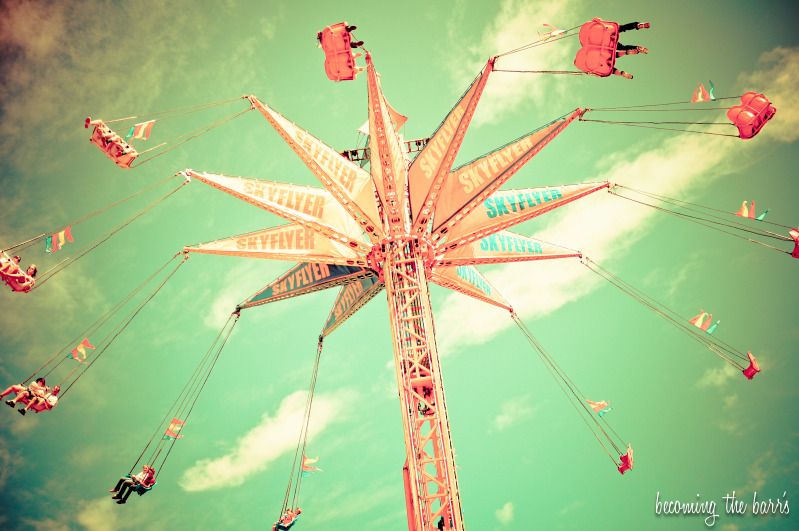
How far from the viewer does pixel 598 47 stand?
31.2 feet

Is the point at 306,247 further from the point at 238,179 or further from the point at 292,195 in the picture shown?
the point at 238,179

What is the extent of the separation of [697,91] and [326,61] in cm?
869

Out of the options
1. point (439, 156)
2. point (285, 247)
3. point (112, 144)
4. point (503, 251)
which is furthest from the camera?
point (503, 251)

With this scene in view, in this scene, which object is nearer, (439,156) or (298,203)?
(439,156)

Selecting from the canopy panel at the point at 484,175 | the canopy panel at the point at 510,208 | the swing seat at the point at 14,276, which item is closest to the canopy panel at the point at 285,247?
the canopy panel at the point at 484,175

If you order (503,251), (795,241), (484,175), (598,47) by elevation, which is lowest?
(795,241)

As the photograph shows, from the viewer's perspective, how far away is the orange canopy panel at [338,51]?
1009 cm

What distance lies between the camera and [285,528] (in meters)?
11.8

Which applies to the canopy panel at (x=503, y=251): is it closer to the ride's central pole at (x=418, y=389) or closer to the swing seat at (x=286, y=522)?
the ride's central pole at (x=418, y=389)

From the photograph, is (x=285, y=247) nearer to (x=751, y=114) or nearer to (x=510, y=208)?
(x=510, y=208)

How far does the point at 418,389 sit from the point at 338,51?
28.2ft

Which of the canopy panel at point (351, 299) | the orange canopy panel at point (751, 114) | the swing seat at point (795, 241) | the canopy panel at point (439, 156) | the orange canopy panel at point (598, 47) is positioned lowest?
the swing seat at point (795, 241)

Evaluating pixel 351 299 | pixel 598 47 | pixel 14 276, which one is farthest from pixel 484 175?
pixel 14 276

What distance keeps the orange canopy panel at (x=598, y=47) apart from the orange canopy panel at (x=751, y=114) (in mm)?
3000
